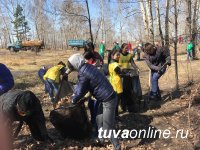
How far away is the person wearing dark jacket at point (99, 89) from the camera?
16.3 feet

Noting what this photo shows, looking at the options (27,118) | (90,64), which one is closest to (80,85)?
(90,64)

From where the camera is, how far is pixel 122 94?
759cm

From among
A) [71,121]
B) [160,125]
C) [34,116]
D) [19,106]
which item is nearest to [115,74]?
[160,125]

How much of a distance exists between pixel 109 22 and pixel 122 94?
202 ft

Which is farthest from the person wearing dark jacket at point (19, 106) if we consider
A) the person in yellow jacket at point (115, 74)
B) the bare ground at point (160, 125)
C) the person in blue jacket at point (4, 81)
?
the person in yellow jacket at point (115, 74)

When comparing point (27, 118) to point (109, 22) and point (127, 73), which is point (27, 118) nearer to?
point (127, 73)

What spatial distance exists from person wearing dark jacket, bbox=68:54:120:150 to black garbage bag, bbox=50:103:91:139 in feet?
1.69

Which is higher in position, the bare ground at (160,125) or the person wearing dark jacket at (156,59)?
the person wearing dark jacket at (156,59)

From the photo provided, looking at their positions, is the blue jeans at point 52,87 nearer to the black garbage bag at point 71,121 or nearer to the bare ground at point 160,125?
the bare ground at point 160,125

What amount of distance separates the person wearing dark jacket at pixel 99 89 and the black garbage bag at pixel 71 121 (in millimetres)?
515

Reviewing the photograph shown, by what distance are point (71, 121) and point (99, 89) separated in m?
1.08

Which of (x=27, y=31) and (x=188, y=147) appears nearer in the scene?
(x=188, y=147)

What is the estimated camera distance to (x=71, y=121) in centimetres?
576

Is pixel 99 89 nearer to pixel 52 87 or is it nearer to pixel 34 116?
pixel 34 116
